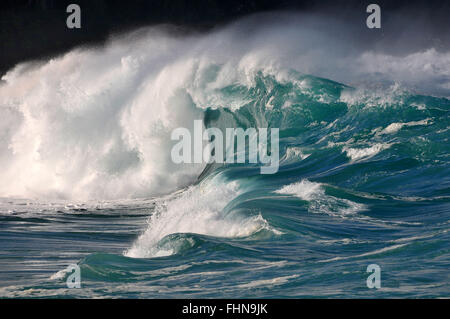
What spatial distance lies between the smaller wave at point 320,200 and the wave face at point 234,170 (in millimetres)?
39

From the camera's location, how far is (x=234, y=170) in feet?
42.5

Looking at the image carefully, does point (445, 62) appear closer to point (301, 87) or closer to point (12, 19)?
point (301, 87)

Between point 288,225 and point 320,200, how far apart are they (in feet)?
4.70

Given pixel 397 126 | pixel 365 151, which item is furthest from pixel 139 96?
pixel 365 151

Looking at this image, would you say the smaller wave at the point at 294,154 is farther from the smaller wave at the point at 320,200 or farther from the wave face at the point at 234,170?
the smaller wave at the point at 320,200

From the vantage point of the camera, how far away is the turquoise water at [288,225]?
19.3 feet

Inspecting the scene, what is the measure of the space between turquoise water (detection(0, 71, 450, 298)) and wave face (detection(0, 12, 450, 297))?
3cm

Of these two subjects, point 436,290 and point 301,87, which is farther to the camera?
point 301,87

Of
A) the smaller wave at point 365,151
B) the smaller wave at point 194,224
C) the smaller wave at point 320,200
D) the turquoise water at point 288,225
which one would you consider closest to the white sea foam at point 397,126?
the turquoise water at point 288,225

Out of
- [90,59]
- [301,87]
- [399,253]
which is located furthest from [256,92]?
[399,253]

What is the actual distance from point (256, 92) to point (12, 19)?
80.7 feet

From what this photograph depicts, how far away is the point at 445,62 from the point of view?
2336 centimetres

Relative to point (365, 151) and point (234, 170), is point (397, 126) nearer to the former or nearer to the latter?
point (365, 151)

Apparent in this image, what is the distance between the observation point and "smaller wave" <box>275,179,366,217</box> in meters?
8.72
